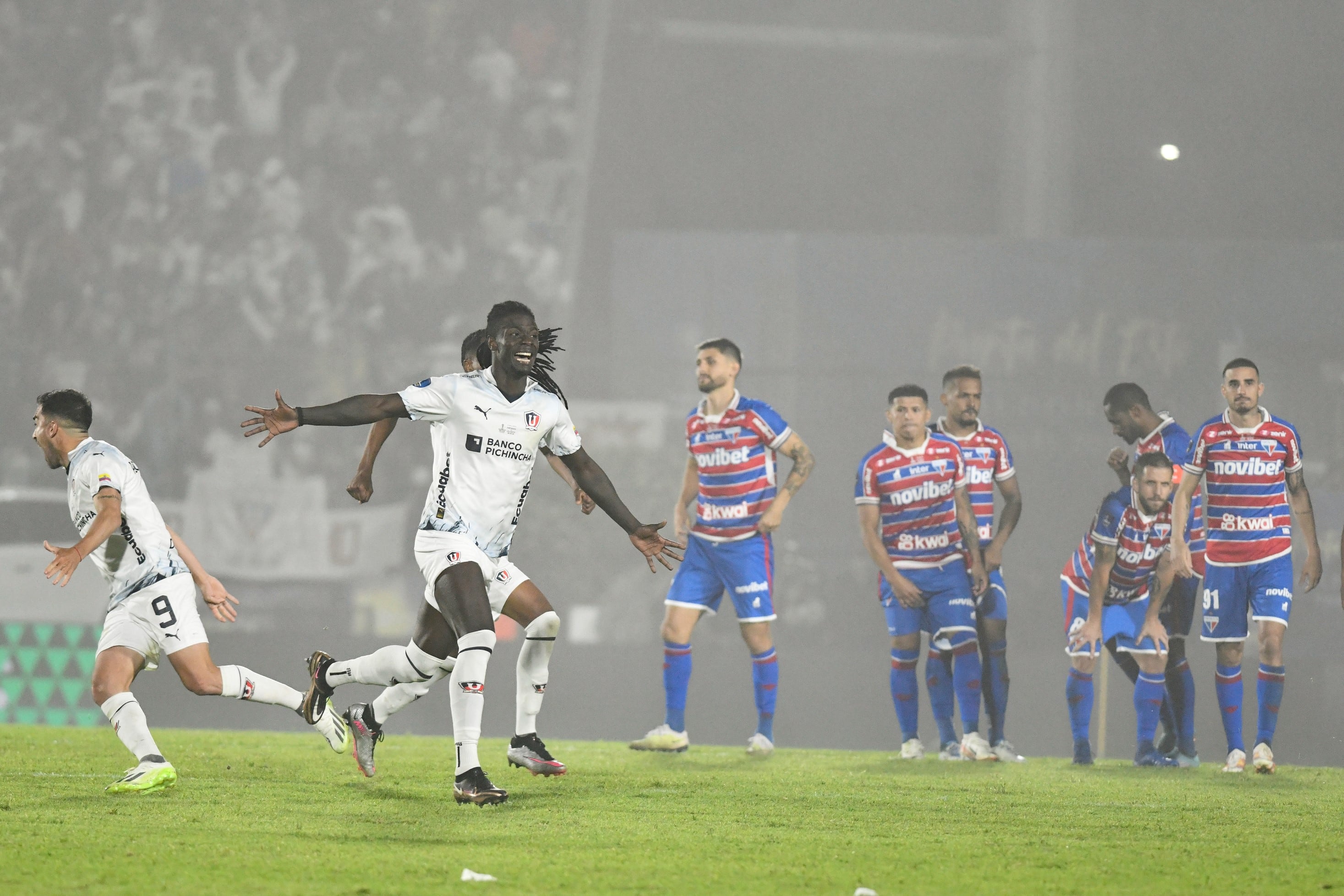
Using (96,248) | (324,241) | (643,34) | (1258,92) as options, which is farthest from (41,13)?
(1258,92)

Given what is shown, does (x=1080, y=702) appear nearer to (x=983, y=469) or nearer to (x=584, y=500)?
(x=983, y=469)

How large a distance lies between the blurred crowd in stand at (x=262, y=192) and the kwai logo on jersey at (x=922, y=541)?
794cm

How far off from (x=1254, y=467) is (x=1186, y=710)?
155 cm

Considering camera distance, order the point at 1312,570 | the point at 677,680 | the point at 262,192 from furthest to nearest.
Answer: the point at 262,192 < the point at 677,680 < the point at 1312,570

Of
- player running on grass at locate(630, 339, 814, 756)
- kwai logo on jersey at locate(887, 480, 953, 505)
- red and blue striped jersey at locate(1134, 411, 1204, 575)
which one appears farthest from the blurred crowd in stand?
red and blue striped jersey at locate(1134, 411, 1204, 575)

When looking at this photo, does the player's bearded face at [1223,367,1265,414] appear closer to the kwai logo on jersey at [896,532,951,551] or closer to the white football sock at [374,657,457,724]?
the kwai logo on jersey at [896,532,951,551]

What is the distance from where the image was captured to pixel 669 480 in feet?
48.2

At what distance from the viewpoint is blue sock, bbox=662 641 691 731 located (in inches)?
325

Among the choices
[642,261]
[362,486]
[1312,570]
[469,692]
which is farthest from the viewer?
[642,261]

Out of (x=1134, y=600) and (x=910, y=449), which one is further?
(x=1134, y=600)

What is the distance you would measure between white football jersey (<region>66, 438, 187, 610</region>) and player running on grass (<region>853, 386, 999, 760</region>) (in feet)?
13.4

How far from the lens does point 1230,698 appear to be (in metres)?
8.05

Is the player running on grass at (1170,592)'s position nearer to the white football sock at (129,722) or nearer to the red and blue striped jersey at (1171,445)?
the red and blue striped jersey at (1171,445)

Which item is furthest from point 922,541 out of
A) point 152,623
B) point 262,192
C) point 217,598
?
point 262,192
